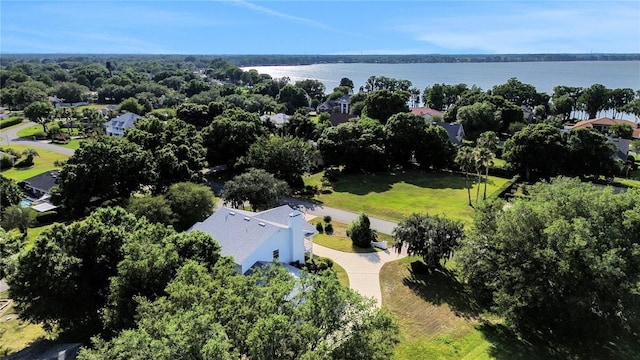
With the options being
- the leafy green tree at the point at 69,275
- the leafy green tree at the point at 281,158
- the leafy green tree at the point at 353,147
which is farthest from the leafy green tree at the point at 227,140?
the leafy green tree at the point at 69,275

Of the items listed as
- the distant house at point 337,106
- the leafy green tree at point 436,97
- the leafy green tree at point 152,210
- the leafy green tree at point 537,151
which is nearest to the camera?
the leafy green tree at point 152,210

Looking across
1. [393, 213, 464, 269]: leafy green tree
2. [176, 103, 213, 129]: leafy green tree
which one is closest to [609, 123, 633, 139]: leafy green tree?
[393, 213, 464, 269]: leafy green tree

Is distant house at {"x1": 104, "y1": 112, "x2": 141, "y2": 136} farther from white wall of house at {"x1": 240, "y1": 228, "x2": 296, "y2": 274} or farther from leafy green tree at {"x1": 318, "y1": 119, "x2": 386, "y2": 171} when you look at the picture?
white wall of house at {"x1": 240, "y1": 228, "x2": 296, "y2": 274}

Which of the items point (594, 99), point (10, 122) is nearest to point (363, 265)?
point (594, 99)

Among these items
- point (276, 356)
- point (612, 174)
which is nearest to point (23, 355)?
point (276, 356)

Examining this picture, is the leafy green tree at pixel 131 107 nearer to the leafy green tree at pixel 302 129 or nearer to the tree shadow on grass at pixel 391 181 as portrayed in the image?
the leafy green tree at pixel 302 129

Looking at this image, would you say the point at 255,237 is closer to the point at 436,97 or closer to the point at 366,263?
the point at 366,263

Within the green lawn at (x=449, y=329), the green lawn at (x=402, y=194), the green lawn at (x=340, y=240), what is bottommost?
the green lawn at (x=449, y=329)
